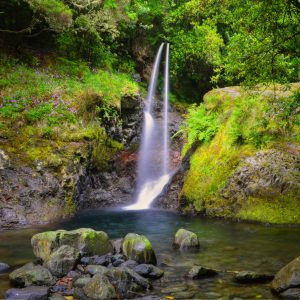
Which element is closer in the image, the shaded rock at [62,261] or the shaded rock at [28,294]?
the shaded rock at [28,294]

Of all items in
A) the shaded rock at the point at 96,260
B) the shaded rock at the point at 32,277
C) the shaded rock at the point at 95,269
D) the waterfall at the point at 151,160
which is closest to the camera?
A: the shaded rock at the point at 32,277

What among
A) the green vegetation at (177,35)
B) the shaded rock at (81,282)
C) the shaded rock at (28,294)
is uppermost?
the green vegetation at (177,35)

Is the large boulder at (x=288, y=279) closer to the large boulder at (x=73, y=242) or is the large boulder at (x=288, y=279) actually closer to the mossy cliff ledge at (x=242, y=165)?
the large boulder at (x=73, y=242)

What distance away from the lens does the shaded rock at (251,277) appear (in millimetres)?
7500

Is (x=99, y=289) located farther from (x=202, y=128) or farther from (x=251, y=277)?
(x=202, y=128)

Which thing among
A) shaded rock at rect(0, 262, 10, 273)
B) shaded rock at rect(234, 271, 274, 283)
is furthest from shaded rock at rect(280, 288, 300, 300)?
shaded rock at rect(0, 262, 10, 273)

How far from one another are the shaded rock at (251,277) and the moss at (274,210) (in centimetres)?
571

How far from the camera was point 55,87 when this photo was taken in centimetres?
1844

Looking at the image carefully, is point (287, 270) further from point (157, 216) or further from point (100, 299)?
point (157, 216)

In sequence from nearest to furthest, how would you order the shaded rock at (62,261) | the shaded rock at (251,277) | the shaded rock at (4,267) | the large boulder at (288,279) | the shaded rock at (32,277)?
the large boulder at (288,279) < the shaded rock at (32,277) < the shaded rock at (251,277) < the shaded rock at (62,261) < the shaded rock at (4,267)

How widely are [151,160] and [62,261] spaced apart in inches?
488

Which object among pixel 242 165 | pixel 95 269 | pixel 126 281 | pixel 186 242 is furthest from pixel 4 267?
pixel 242 165

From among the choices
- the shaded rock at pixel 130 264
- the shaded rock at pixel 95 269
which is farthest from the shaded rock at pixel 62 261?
the shaded rock at pixel 130 264

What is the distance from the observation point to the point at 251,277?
7.52 metres
